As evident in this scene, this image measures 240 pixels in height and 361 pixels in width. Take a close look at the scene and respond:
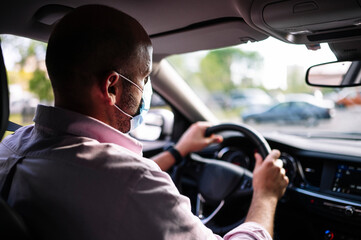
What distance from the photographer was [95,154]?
3.97 ft

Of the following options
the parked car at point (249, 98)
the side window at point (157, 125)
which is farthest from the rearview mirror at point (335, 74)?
the parked car at point (249, 98)

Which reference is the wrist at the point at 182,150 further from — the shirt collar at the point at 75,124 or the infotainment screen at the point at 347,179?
the shirt collar at the point at 75,124

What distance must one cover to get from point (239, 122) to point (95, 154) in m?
1.73

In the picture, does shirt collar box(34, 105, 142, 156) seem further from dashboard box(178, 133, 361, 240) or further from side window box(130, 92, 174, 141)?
side window box(130, 92, 174, 141)

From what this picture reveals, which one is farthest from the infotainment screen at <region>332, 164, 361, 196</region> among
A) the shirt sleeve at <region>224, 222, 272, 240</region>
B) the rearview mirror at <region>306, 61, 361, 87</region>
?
the shirt sleeve at <region>224, 222, 272, 240</region>

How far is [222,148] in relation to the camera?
314 cm

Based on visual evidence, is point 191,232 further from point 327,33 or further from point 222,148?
point 222,148

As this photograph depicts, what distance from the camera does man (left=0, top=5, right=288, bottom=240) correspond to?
112 centimetres

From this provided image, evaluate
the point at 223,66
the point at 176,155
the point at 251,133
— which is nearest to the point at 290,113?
the point at 176,155

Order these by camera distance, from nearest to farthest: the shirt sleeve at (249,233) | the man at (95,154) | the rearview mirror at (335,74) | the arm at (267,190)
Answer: the man at (95,154), the shirt sleeve at (249,233), the arm at (267,190), the rearview mirror at (335,74)

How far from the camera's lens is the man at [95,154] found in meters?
1.12

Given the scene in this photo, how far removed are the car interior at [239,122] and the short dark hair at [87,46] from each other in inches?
19.7

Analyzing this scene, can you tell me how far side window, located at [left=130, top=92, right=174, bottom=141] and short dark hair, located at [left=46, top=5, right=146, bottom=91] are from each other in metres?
2.20

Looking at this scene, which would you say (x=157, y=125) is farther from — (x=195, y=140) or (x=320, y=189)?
(x=320, y=189)
